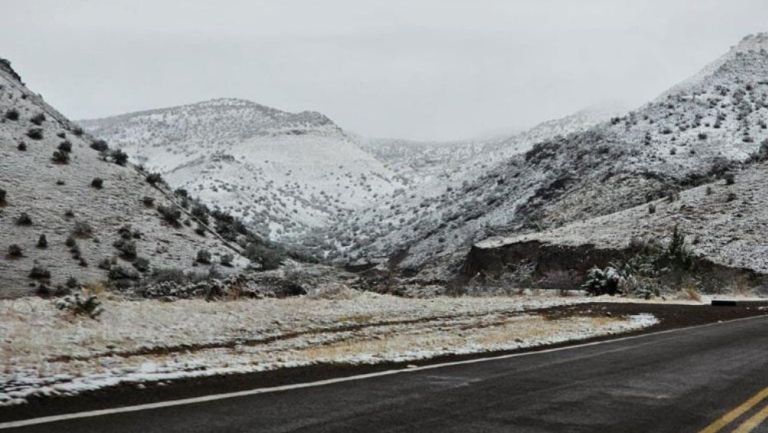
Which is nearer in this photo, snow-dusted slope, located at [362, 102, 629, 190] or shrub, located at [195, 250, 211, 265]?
shrub, located at [195, 250, 211, 265]

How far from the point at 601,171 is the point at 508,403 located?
198 ft

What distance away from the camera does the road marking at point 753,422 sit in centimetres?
682

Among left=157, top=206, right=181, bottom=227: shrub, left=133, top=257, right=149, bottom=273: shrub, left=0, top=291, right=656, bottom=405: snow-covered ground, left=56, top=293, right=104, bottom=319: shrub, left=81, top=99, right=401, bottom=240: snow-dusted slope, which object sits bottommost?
left=0, top=291, right=656, bottom=405: snow-covered ground

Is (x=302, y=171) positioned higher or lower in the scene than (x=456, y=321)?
higher

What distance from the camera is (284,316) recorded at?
18.0m

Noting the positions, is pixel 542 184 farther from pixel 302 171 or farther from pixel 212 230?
pixel 302 171

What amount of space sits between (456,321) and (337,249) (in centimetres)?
5802

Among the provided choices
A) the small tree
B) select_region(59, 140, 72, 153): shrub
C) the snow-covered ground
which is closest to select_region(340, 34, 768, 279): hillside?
the small tree

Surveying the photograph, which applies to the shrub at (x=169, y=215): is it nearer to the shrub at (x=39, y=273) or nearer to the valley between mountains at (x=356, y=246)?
the valley between mountains at (x=356, y=246)

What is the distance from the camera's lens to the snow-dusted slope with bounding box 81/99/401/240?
8938 centimetres

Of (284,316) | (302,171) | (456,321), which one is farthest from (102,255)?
(302,171)

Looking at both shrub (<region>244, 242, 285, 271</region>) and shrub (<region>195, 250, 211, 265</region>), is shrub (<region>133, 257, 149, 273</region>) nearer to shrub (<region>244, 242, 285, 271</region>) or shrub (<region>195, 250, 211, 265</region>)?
shrub (<region>195, 250, 211, 265</region>)

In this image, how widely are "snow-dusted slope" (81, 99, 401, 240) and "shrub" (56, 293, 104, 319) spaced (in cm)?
6690

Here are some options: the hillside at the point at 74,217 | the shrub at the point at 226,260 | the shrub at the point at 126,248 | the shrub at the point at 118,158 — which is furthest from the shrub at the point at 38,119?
the shrub at the point at 226,260
